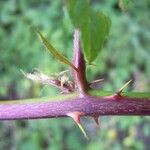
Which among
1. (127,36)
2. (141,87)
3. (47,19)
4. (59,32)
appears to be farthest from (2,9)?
(141,87)

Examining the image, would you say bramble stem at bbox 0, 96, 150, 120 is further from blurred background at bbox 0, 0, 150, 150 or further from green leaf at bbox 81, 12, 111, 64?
blurred background at bbox 0, 0, 150, 150

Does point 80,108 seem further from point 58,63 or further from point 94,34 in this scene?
point 58,63

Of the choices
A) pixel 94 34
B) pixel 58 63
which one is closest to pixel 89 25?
pixel 94 34

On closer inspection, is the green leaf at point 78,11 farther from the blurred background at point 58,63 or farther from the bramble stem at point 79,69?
the blurred background at point 58,63

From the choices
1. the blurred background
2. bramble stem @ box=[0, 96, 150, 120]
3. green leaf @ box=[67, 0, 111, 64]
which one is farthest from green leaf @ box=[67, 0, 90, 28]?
the blurred background

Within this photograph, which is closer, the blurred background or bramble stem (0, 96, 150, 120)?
bramble stem (0, 96, 150, 120)

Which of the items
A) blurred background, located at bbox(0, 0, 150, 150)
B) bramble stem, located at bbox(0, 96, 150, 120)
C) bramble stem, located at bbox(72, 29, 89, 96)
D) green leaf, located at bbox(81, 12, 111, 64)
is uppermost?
green leaf, located at bbox(81, 12, 111, 64)
